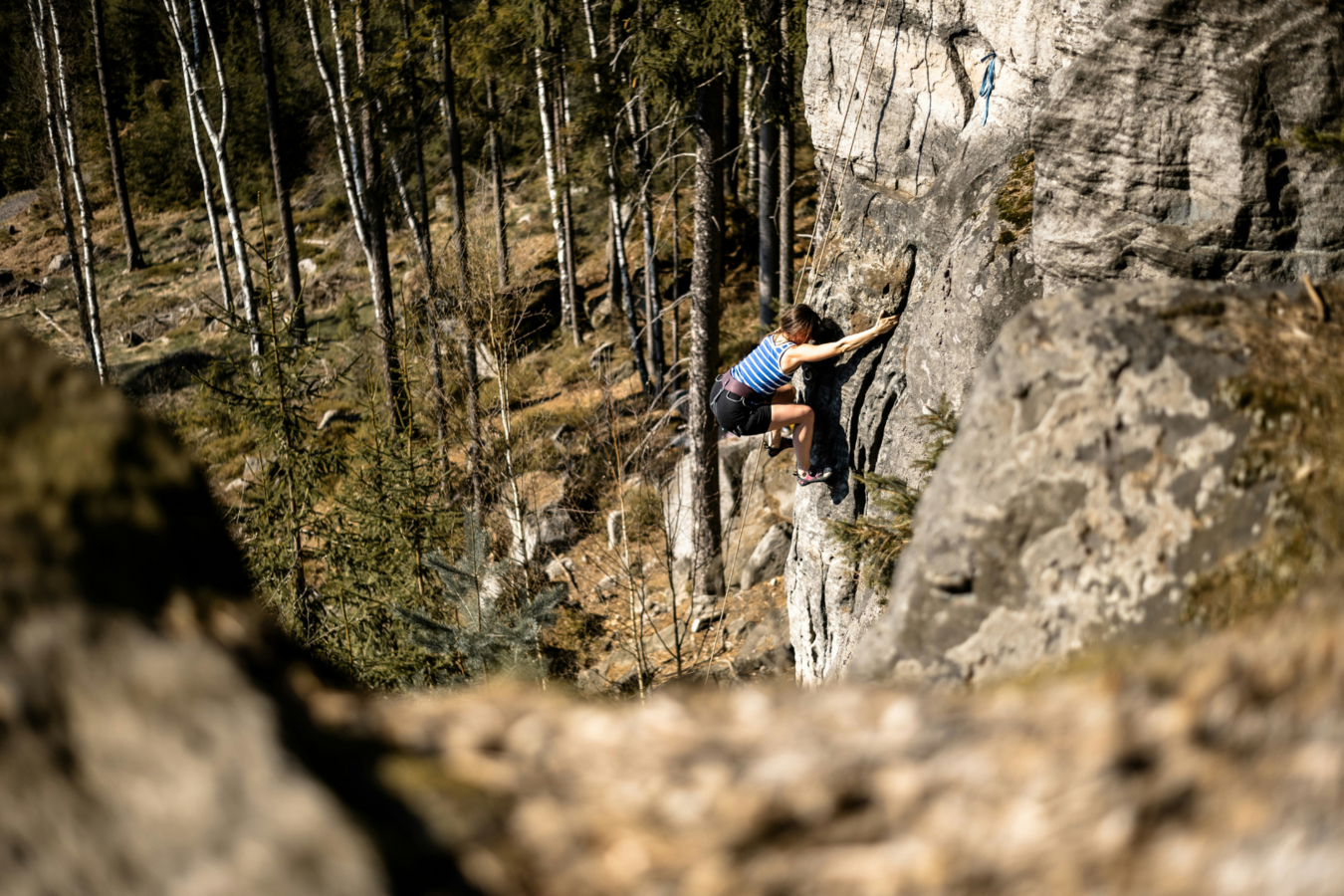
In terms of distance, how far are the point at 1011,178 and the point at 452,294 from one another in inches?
326

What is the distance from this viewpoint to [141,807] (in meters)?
1.54

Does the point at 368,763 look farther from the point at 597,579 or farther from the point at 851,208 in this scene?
the point at 597,579

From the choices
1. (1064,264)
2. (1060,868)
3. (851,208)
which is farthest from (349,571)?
(1060,868)

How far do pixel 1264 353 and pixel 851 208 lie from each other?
17.3 feet

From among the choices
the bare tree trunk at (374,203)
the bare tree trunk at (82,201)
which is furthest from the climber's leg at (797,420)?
the bare tree trunk at (82,201)

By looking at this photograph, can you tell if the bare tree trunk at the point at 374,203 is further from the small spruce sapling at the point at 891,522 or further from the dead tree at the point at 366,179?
the small spruce sapling at the point at 891,522

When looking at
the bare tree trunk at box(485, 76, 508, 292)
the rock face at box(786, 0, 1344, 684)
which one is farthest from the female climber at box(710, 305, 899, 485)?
the bare tree trunk at box(485, 76, 508, 292)

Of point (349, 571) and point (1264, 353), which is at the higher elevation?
point (1264, 353)

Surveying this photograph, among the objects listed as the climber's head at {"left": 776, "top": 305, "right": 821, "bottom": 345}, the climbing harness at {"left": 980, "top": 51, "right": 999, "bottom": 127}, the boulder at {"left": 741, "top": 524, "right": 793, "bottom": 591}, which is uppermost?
the climbing harness at {"left": 980, "top": 51, "right": 999, "bottom": 127}

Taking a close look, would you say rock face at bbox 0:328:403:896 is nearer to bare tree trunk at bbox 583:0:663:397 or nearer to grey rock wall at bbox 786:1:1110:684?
grey rock wall at bbox 786:1:1110:684

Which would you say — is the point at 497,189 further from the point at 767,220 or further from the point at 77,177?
the point at 77,177

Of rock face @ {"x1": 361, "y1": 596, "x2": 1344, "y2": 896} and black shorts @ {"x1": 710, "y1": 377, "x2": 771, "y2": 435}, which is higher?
rock face @ {"x1": 361, "y1": 596, "x2": 1344, "y2": 896}

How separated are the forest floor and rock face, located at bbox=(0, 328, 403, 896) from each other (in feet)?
15.6

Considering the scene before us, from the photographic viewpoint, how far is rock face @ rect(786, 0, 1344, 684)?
15.8 feet
